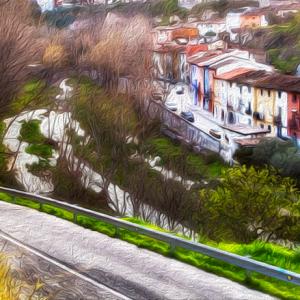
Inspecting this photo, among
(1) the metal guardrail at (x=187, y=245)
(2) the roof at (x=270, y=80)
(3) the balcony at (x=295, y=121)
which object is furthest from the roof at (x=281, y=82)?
(1) the metal guardrail at (x=187, y=245)

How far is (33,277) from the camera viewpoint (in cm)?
304

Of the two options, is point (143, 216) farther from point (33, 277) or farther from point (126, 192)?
point (33, 277)

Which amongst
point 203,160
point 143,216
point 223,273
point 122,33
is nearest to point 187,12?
point 122,33

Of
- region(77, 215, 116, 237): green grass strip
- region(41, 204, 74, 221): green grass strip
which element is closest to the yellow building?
region(77, 215, 116, 237): green grass strip

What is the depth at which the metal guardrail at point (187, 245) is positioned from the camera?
96.6 inches

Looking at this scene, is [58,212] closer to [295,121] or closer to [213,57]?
[213,57]

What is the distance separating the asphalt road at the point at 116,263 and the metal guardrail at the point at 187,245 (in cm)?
8

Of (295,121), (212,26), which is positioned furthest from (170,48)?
(295,121)

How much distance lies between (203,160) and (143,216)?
414 mm

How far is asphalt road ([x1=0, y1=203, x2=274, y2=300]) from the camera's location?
269cm

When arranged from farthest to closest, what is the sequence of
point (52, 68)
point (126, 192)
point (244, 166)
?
point (52, 68) < point (126, 192) < point (244, 166)

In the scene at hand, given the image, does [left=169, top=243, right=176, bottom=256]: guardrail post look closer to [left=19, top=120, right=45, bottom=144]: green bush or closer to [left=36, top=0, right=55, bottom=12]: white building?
[left=19, top=120, right=45, bottom=144]: green bush

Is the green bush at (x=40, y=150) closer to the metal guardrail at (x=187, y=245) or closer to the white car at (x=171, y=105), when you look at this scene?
the metal guardrail at (x=187, y=245)

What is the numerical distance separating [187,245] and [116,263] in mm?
392
